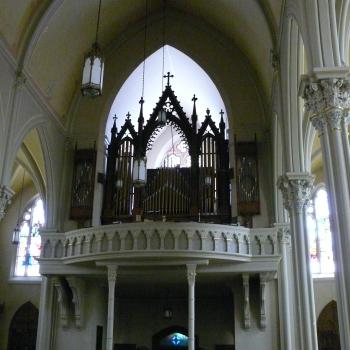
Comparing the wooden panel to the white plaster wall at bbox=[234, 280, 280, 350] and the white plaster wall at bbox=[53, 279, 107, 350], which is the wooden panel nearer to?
the white plaster wall at bbox=[53, 279, 107, 350]

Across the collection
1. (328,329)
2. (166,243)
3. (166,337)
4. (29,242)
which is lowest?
(166,337)

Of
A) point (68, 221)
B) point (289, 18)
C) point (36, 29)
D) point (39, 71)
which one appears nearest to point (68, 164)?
point (68, 221)

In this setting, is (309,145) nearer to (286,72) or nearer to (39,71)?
(286,72)

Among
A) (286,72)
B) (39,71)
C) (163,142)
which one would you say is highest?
(163,142)

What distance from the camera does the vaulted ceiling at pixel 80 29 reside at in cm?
1490

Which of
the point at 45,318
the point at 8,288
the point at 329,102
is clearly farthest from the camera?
the point at 8,288

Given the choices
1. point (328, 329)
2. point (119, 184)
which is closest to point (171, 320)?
Result: point (119, 184)

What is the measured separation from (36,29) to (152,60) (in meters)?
6.68

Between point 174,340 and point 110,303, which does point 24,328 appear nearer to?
point 174,340

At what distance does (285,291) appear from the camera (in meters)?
15.8

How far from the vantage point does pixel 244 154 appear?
17.9 metres

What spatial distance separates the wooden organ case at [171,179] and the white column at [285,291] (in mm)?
2206

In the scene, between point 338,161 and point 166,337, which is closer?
point 338,161

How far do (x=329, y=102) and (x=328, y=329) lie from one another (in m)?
14.3
